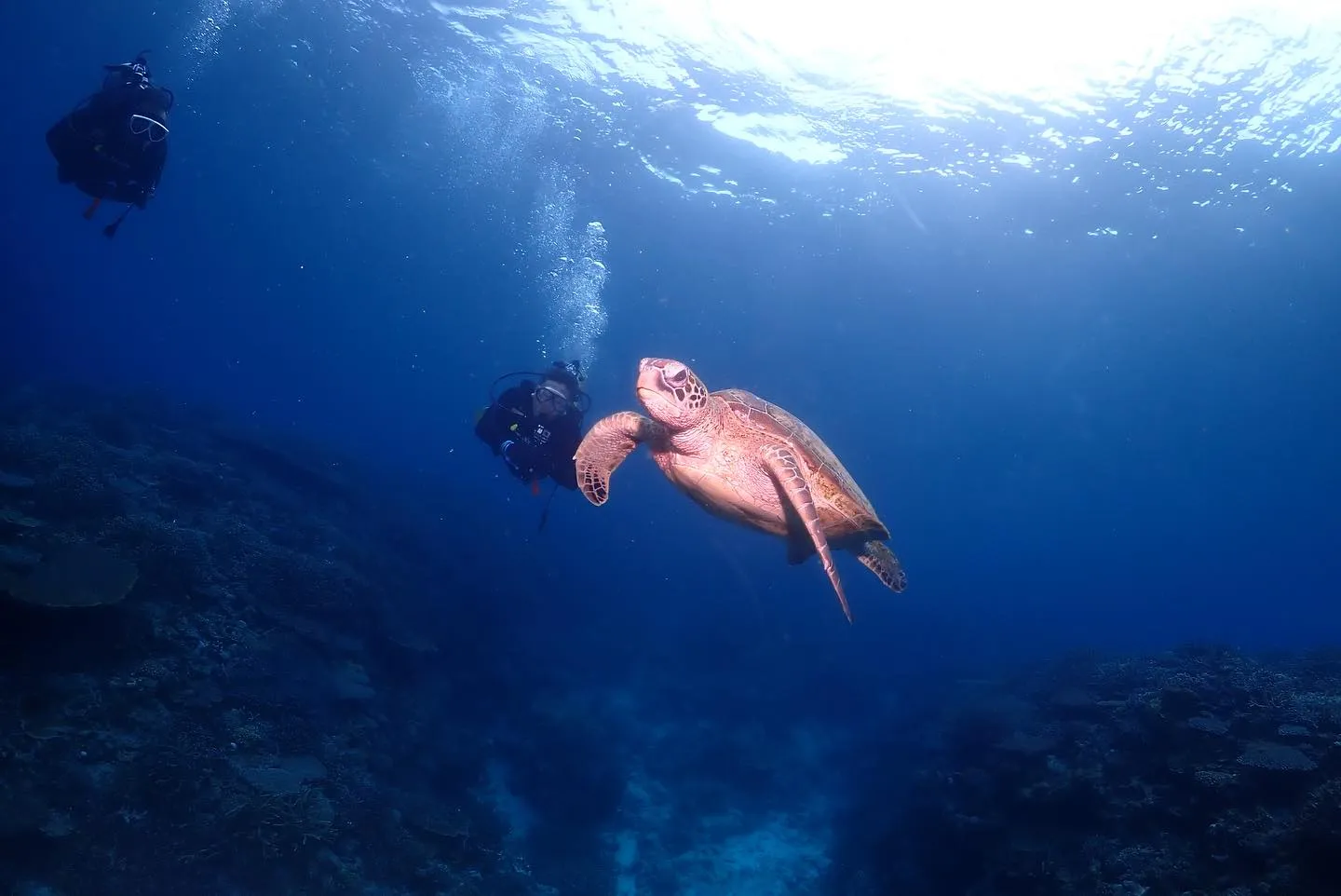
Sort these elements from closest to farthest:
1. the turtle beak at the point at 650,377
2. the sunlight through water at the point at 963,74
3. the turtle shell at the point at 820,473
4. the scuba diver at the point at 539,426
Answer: the turtle beak at the point at 650,377 → the turtle shell at the point at 820,473 → the scuba diver at the point at 539,426 → the sunlight through water at the point at 963,74

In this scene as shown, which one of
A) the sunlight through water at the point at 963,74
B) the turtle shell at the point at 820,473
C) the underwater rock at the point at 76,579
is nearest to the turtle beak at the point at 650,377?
the turtle shell at the point at 820,473

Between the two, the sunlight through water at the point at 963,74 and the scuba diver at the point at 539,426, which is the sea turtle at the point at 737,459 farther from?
the sunlight through water at the point at 963,74

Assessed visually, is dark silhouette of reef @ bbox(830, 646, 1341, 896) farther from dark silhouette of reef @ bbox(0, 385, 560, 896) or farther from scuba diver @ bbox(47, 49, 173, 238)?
scuba diver @ bbox(47, 49, 173, 238)

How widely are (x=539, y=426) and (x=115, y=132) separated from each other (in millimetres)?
6426

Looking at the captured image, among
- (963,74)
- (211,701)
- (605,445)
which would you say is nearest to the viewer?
(605,445)

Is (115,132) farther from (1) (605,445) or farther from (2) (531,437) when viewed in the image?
(1) (605,445)

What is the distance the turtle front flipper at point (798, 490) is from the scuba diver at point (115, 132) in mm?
8519

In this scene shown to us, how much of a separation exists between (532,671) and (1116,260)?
3143 cm

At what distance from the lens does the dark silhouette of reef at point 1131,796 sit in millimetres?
6457

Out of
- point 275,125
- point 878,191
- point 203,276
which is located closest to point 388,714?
point 878,191

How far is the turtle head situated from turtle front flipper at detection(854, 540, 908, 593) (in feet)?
10.1

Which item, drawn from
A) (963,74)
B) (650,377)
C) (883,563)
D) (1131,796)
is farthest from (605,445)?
(963,74)

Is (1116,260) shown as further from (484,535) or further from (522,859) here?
(522,859)

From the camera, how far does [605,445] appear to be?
6.77 metres
